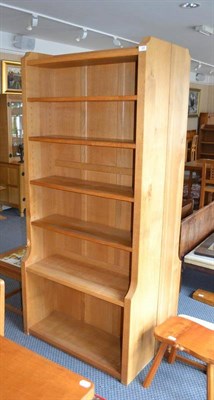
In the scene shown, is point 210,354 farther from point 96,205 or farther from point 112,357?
point 96,205

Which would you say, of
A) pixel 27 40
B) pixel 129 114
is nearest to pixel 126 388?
pixel 129 114

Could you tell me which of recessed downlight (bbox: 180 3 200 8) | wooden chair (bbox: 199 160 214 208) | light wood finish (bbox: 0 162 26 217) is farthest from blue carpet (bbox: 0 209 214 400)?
wooden chair (bbox: 199 160 214 208)

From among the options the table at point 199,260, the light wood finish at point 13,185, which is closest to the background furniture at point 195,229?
the table at point 199,260

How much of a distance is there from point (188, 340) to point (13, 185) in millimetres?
3966

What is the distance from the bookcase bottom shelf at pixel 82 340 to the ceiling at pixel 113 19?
9.77ft

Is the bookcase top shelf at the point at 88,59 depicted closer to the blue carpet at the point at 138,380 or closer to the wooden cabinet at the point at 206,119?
the blue carpet at the point at 138,380

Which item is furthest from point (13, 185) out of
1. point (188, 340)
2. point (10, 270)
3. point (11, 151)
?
point (188, 340)

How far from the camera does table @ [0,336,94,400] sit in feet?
3.62

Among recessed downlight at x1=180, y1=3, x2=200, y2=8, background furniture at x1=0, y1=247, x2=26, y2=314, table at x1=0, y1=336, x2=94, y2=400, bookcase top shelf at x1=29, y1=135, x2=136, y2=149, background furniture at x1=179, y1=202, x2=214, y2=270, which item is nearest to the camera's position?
table at x1=0, y1=336, x2=94, y2=400

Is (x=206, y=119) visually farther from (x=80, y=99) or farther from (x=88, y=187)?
(x=80, y=99)

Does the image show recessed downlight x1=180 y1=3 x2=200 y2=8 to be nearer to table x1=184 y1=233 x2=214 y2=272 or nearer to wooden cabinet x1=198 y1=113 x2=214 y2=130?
table x1=184 y1=233 x2=214 y2=272

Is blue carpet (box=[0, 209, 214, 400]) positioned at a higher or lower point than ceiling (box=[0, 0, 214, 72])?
lower

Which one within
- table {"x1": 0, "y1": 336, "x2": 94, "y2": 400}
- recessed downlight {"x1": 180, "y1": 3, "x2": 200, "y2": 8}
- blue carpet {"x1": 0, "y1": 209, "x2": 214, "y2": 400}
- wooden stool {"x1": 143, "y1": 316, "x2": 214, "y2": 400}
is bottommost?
blue carpet {"x1": 0, "y1": 209, "x2": 214, "y2": 400}

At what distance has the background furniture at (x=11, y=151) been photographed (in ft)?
16.8
